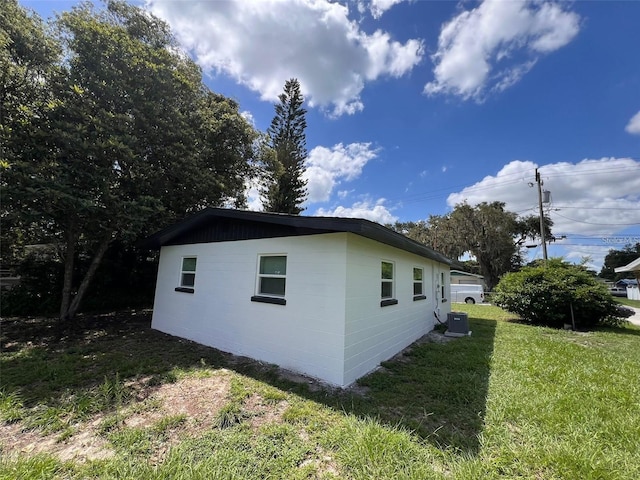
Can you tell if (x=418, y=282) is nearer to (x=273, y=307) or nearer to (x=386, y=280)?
(x=386, y=280)

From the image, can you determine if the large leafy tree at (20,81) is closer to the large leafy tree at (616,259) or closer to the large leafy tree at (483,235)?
the large leafy tree at (483,235)

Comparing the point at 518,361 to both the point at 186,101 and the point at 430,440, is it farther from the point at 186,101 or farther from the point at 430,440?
the point at 186,101

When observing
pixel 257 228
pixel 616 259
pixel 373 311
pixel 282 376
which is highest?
pixel 616 259

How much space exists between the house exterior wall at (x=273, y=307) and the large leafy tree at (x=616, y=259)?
216 ft

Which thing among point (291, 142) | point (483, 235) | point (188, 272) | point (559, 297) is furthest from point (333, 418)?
point (483, 235)

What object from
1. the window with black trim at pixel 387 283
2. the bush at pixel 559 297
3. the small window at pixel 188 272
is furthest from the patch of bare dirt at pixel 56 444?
the bush at pixel 559 297

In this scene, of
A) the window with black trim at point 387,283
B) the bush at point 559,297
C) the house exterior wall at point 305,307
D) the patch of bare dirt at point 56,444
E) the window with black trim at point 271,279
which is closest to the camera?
the patch of bare dirt at point 56,444

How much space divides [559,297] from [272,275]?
10.5 m

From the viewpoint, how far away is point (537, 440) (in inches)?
109

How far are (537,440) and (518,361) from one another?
10.3 feet

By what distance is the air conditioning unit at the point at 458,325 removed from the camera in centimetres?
818

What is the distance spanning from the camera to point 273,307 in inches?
197

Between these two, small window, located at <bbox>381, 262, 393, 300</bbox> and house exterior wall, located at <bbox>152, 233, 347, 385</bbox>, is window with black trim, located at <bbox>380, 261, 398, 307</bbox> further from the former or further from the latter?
house exterior wall, located at <bbox>152, 233, 347, 385</bbox>

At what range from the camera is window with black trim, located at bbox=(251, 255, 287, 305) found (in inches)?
198
